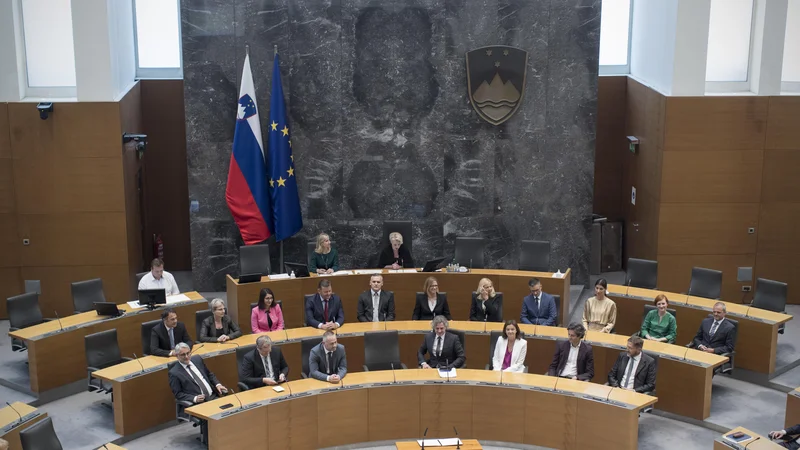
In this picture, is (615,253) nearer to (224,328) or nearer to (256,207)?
(256,207)

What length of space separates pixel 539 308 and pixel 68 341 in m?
5.46

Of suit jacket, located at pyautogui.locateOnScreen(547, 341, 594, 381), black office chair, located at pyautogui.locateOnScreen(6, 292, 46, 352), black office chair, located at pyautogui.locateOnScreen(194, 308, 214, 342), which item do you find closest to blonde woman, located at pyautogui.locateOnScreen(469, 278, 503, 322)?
suit jacket, located at pyautogui.locateOnScreen(547, 341, 594, 381)

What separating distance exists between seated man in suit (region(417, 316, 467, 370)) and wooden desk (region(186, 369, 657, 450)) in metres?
0.40

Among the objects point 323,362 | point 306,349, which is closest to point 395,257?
point 306,349

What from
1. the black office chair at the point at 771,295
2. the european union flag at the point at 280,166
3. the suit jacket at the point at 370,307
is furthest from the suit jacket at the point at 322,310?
the black office chair at the point at 771,295

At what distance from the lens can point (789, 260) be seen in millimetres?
13789

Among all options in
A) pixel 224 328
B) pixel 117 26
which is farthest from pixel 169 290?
pixel 117 26

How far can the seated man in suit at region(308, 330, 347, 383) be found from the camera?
31.6ft

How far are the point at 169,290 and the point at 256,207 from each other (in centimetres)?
206

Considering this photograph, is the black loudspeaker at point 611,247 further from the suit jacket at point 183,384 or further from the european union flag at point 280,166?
the suit jacket at point 183,384

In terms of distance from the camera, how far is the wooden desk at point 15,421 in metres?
8.49

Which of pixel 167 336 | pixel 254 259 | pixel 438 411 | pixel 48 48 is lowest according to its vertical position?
pixel 438 411

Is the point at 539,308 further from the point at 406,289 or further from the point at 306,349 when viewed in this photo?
the point at 306,349

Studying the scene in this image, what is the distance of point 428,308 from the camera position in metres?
11.5
